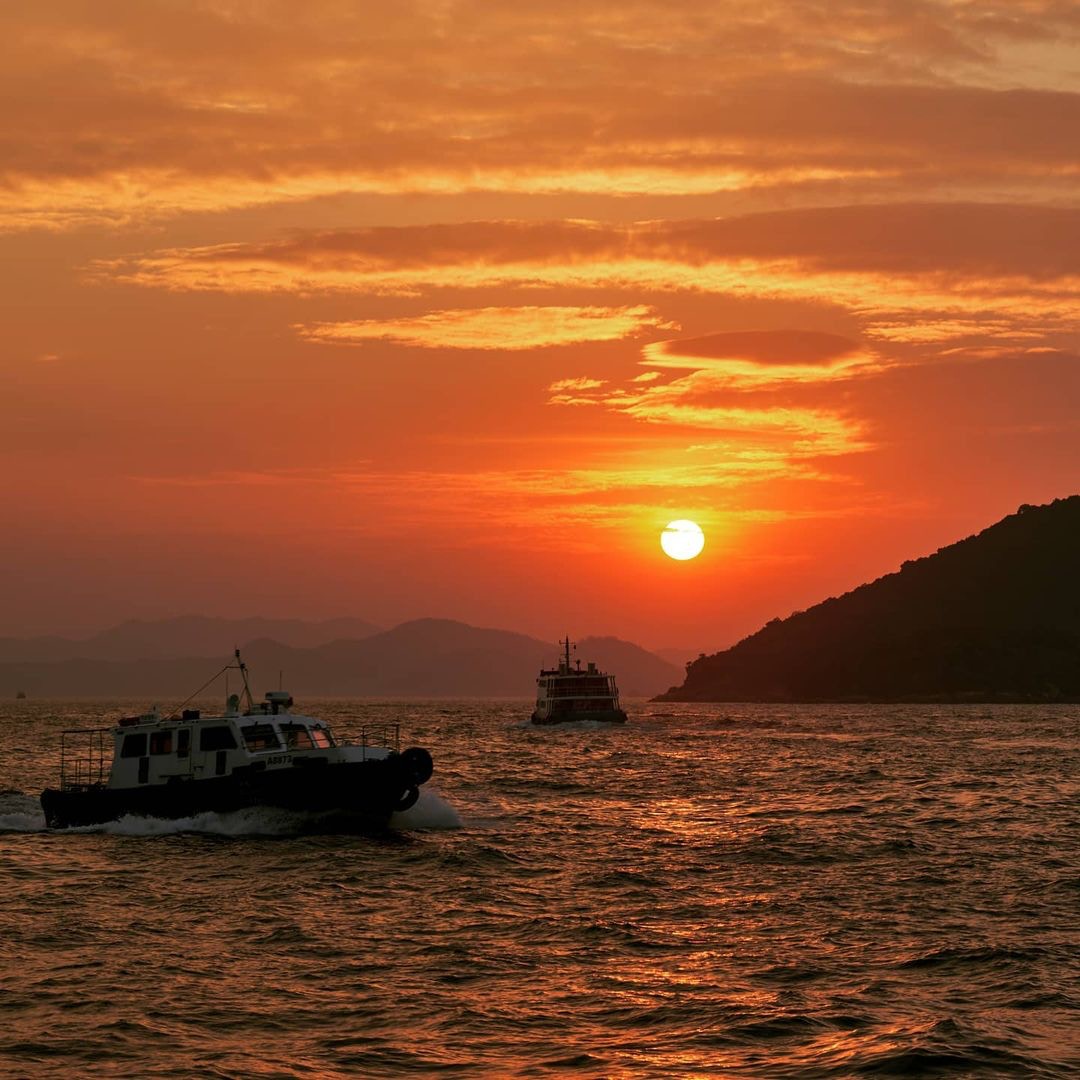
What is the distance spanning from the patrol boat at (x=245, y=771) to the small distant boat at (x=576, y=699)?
10431 cm

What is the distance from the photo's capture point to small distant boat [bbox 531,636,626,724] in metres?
156

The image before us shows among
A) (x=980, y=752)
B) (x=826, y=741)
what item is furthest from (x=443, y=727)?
(x=980, y=752)

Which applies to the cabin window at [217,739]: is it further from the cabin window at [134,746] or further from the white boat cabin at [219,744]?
the cabin window at [134,746]

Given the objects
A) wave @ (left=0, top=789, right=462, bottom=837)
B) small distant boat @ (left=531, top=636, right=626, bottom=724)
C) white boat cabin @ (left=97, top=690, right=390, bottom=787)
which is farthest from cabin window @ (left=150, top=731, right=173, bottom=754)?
small distant boat @ (left=531, top=636, right=626, bottom=724)

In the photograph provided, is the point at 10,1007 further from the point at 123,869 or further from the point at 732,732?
the point at 732,732

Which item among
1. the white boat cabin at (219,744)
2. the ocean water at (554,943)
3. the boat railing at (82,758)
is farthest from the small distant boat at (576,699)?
the white boat cabin at (219,744)

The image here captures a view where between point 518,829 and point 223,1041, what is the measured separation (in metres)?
30.2

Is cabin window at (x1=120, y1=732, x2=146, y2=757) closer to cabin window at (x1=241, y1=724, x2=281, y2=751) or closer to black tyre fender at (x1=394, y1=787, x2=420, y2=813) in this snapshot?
cabin window at (x1=241, y1=724, x2=281, y2=751)

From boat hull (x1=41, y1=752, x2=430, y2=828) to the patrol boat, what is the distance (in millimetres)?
33

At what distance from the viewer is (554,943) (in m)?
30.8

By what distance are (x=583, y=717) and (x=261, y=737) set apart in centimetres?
10880

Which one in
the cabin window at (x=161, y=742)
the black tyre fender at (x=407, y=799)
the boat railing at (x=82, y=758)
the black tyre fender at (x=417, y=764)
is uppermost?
the cabin window at (x=161, y=742)

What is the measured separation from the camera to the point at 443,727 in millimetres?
166875

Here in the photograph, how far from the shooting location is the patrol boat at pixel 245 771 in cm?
4788
